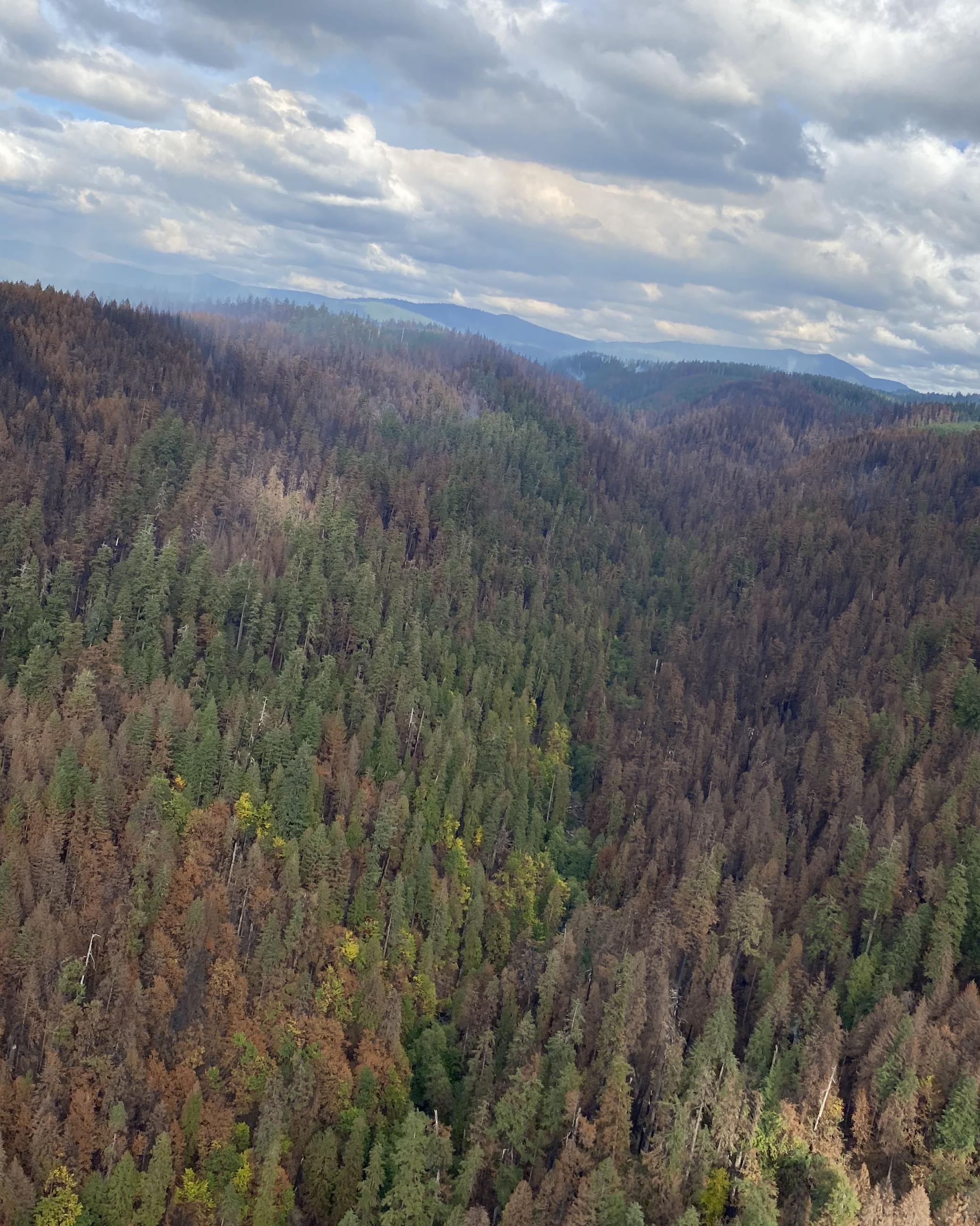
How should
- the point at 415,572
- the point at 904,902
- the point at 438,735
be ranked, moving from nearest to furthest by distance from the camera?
the point at 904,902 < the point at 438,735 < the point at 415,572

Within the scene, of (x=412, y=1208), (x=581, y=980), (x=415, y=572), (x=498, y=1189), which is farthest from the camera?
(x=415, y=572)

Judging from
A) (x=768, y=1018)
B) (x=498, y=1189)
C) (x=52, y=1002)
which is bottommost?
(x=498, y=1189)

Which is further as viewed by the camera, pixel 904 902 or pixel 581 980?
pixel 904 902

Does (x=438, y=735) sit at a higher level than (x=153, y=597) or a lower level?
lower

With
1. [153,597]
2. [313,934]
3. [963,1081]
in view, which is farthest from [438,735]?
[963,1081]

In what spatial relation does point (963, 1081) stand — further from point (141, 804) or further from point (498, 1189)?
point (141, 804)

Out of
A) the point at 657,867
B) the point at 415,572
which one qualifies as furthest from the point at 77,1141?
the point at 415,572

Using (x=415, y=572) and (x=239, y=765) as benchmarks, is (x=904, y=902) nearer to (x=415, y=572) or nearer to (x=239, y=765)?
(x=239, y=765)
